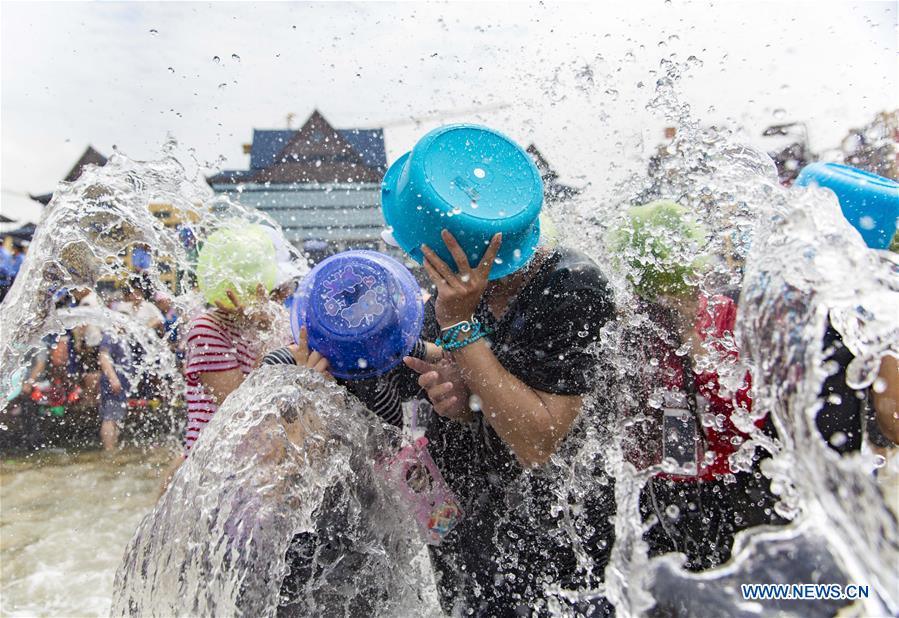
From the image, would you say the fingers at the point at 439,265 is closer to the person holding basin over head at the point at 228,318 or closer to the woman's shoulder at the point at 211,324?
the person holding basin over head at the point at 228,318

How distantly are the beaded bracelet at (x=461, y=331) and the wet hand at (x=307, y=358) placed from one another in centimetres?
45

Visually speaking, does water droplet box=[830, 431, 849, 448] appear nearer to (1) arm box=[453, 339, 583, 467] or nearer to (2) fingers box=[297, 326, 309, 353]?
(1) arm box=[453, 339, 583, 467]

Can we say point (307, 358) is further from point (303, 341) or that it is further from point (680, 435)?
point (680, 435)

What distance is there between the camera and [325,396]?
7.35 feet

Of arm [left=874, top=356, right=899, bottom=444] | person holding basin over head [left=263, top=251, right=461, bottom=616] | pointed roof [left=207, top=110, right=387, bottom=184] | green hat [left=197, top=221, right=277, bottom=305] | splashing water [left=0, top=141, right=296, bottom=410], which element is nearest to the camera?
person holding basin over head [left=263, top=251, right=461, bottom=616]

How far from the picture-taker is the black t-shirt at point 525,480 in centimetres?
195

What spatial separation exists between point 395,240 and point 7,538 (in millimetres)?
4032

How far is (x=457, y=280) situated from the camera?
1921 millimetres

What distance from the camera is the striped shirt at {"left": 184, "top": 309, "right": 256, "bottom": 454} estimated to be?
2.83 m

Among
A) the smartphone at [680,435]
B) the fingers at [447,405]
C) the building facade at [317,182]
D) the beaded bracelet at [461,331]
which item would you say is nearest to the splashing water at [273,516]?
the fingers at [447,405]

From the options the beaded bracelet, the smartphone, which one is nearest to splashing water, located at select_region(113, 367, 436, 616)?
the beaded bracelet

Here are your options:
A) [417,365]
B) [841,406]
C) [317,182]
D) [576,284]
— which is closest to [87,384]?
[317,182]

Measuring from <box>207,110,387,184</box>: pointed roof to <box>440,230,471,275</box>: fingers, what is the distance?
6.79m

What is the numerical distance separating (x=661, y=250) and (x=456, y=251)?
930 millimetres
